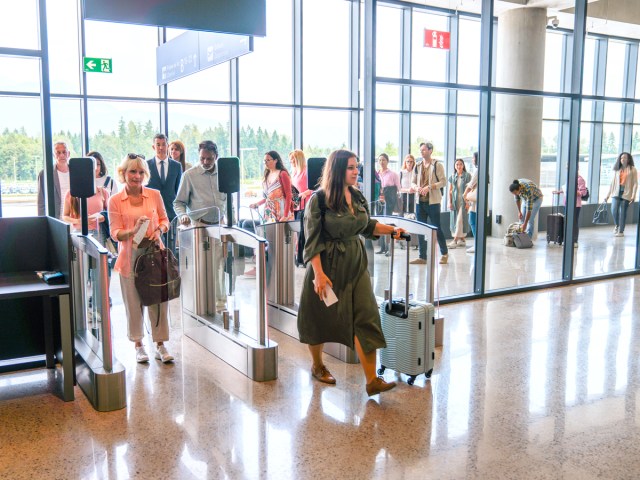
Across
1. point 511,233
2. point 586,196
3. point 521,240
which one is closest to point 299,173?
point 511,233

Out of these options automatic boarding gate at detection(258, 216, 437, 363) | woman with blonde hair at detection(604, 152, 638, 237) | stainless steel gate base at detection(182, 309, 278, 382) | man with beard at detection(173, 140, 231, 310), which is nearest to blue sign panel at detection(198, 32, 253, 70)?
man with beard at detection(173, 140, 231, 310)

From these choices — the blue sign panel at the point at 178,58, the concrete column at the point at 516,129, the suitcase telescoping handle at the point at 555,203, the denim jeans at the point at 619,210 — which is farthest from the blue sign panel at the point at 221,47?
the denim jeans at the point at 619,210

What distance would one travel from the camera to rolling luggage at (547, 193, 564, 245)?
7457mm

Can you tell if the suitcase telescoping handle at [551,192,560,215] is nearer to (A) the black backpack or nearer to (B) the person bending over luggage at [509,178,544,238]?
(B) the person bending over luggage at [509,178,544,238]

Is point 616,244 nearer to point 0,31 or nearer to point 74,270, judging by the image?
point 74,270

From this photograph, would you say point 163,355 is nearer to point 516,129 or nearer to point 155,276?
point 155,276

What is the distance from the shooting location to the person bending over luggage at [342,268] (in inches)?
148

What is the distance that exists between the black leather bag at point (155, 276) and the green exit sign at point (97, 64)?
504 cm

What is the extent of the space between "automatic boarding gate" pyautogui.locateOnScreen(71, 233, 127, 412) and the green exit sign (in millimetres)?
4907

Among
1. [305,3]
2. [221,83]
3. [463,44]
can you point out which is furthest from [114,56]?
[463,44]

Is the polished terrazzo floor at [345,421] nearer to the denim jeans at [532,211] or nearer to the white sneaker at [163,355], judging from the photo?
the white sneaker at [163,355]

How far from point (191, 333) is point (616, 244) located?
6.52 metres

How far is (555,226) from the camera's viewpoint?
25.1 feet

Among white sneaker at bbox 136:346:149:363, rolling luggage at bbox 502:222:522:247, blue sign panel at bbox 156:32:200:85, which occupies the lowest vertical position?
white sneaker at bbox 136:346:149:363
